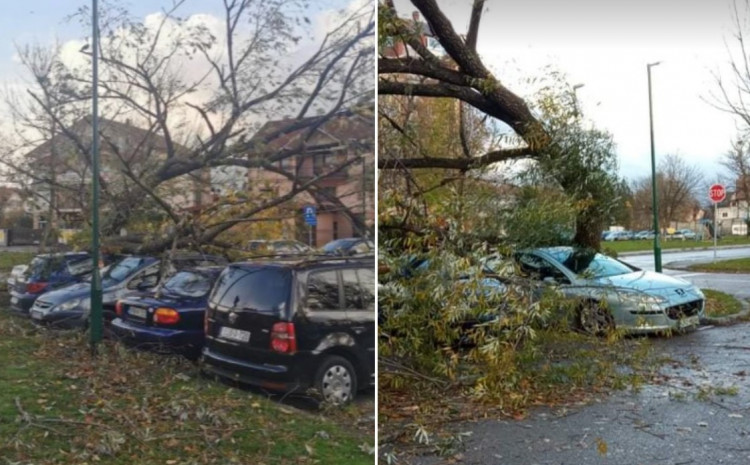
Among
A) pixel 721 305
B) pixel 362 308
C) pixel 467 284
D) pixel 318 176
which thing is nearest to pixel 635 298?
pixel 467 284

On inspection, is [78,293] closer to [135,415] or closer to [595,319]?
[135,415]

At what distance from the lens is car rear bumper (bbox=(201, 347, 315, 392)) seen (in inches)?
58.5

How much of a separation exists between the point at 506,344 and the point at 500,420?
74 centimetres

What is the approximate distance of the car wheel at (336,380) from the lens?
1495 mm

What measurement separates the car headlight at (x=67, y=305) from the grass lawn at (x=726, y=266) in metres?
13.3

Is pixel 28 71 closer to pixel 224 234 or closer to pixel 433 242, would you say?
pixel 224 234

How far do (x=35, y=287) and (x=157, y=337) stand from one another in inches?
11.8

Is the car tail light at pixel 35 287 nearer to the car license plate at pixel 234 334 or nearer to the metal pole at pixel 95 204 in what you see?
the metal pole at pixel 95 204

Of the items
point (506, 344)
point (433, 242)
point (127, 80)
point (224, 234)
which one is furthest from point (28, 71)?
point (506, 344)

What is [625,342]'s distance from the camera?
355 centimetres

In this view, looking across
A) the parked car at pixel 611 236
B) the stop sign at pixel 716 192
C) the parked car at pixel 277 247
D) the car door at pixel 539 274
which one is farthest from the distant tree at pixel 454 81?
the stop sign at pixel 716 192

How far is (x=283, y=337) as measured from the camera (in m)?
1.46

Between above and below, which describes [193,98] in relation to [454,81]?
below

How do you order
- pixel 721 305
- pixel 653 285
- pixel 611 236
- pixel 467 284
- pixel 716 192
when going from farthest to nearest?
pixel 716 192 < pixel 721 305 < pixel 653 285 < pixel 611 236 < pixel 467 284
